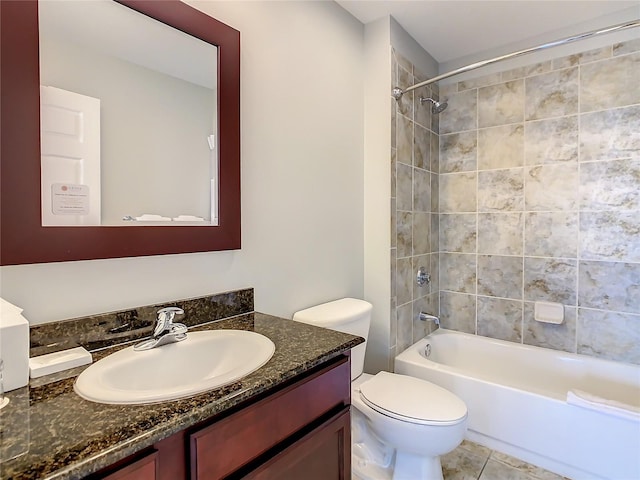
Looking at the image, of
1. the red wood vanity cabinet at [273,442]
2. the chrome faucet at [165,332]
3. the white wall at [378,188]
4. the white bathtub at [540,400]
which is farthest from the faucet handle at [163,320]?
the white bathtub at [540,400]

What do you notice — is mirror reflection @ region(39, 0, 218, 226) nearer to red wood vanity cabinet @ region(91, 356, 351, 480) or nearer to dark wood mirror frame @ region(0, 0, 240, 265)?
dark wood mirror frame @ region(0, 0, 240, 265)

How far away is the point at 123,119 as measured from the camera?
3.62 feet

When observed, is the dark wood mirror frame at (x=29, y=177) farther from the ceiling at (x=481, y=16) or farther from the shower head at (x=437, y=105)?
the shower head at (x=437, y=105)

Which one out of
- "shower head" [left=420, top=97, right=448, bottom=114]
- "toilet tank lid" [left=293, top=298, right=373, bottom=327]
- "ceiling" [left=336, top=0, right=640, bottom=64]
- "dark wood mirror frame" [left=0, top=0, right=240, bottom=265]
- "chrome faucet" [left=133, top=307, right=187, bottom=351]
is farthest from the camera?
"shower head" [left=420, top=97, right=448, bottom=114]

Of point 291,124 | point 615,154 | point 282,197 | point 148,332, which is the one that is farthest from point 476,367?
point 148,332

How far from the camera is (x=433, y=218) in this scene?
8.76ft

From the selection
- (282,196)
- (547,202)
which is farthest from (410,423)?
(547,202)

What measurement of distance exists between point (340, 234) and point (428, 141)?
1106mm

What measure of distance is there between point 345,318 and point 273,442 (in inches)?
33.4

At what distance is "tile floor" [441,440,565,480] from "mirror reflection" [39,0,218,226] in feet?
5.72

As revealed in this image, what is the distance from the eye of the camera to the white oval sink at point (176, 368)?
763 mm

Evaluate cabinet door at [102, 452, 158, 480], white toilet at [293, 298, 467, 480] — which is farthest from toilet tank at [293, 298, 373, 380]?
cabinet door at [102, 452, 158, 480]

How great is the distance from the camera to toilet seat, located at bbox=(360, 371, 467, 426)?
1452 millimetres

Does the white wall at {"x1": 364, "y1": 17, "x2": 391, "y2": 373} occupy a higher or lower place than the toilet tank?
higher
